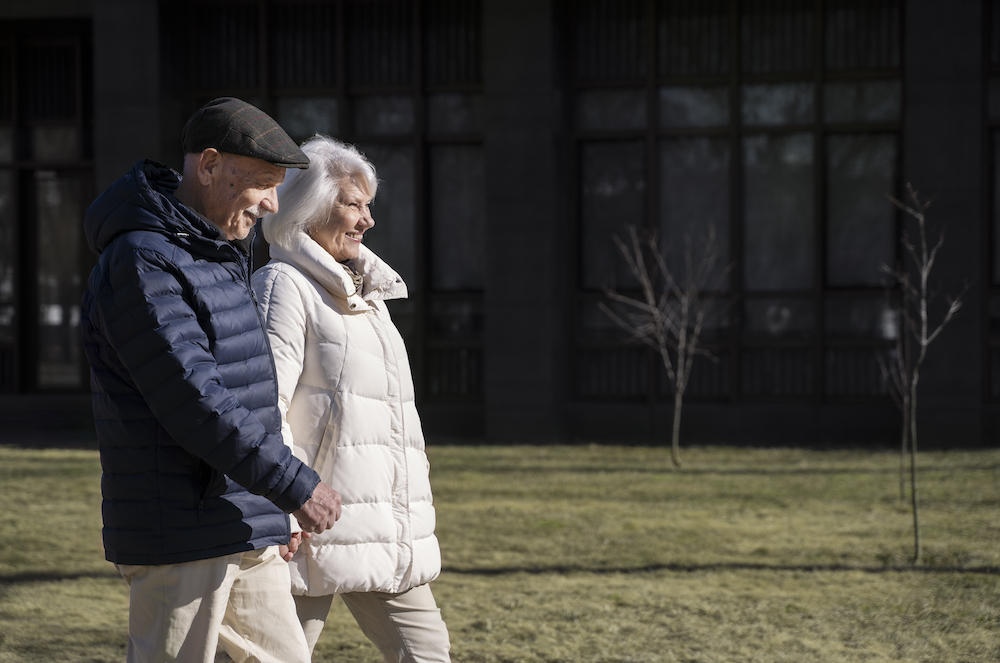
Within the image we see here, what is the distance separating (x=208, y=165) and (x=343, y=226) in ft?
2.25

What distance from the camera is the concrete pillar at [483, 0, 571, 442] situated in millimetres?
12648

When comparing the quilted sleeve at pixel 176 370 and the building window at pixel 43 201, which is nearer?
the quilted sleeve at pixel 176 370

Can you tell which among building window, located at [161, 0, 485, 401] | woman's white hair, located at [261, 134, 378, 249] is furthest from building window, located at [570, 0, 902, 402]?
woman's white hair, located at [261, 134, 378, 249]

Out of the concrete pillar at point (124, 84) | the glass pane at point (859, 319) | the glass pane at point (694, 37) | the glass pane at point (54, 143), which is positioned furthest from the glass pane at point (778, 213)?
the glass pane at point (54, 143)

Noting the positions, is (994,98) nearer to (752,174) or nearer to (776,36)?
(776,36)

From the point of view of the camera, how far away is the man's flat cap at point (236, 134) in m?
2.49

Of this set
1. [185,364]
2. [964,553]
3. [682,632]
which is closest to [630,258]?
[964,553]

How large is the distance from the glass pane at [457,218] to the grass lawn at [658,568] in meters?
3.77

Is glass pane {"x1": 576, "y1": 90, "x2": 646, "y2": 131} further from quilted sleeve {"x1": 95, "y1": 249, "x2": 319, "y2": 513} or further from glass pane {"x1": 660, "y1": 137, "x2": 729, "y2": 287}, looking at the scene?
quilted sleeve {"x1": 95, "y1": 249, "x2": 319, "y2": 513}

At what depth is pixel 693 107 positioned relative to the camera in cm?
1305

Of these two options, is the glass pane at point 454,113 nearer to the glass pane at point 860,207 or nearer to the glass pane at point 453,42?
the glass pane at point 453,42

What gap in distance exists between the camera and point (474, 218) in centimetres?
1366

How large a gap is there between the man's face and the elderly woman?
1.43ft

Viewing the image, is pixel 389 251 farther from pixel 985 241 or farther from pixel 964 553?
pixel 964 553
